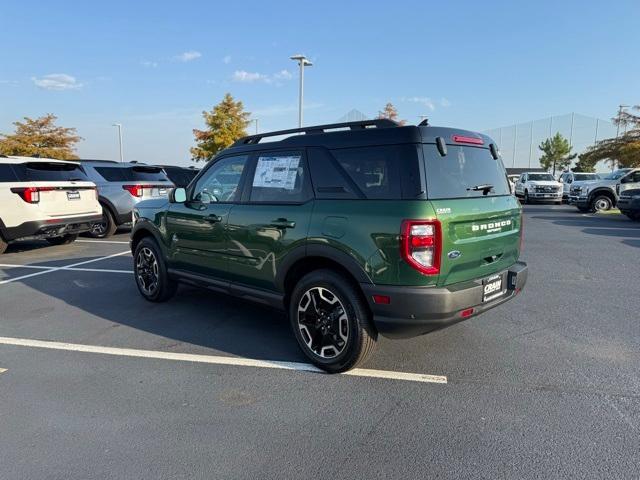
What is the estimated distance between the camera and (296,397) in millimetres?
3260

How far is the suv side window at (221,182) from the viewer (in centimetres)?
443

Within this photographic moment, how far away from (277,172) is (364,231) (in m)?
1.23

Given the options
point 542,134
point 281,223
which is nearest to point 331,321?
point 281,223

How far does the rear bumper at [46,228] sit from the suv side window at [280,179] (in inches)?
236

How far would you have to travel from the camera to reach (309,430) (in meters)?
2.85

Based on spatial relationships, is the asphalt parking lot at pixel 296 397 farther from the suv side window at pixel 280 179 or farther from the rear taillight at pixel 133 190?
the rear taillight at pixel 133 190

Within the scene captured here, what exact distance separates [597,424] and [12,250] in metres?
10.6

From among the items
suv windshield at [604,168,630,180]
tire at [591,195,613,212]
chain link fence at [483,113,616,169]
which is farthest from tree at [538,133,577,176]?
tire at [591,195,613,212]

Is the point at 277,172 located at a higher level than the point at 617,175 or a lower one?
lower

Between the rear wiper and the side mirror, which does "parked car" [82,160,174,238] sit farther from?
the rear wiper

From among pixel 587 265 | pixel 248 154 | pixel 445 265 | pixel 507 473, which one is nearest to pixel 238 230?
pixel 248 154

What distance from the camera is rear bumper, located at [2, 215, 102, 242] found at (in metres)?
8.12

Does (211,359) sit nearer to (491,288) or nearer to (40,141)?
(491,288)

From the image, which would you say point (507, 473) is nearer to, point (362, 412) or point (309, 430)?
point (362, 412)
